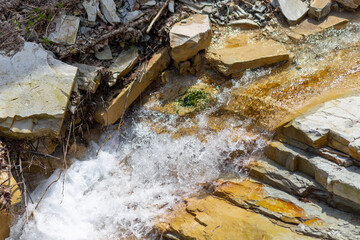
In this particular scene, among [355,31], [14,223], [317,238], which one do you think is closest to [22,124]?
[14,223]

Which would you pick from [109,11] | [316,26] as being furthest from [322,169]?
[109,11]

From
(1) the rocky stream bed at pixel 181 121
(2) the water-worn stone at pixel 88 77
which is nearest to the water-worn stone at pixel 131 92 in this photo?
(1) the rocky stream bed at pixel 181 121

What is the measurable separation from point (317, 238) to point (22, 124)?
10.8 ft

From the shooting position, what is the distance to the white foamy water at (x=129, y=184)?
3.76 metres

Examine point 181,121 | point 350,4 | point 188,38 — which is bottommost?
point 181,121

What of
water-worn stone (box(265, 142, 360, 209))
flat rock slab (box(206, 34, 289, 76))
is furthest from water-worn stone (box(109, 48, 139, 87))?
water-worn stone (box(265, 142, 360, 209))

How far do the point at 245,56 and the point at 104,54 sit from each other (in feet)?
6.24

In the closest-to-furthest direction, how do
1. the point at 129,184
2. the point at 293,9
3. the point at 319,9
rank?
the point at 129,184 < the point at 319,9 < the point at 293,9

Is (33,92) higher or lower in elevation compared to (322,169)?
lower

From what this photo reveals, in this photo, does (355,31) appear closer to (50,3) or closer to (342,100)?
(342,100)

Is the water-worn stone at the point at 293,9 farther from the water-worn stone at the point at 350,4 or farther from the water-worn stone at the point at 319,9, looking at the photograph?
the water-worn stone at the point at 350,4

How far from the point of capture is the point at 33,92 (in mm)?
3938

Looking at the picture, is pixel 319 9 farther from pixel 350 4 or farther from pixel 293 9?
pixel 350 4

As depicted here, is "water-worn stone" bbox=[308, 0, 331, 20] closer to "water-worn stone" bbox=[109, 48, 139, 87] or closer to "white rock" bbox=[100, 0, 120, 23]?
"water-worn stone" bbox=[109, 48, 139, 87]
